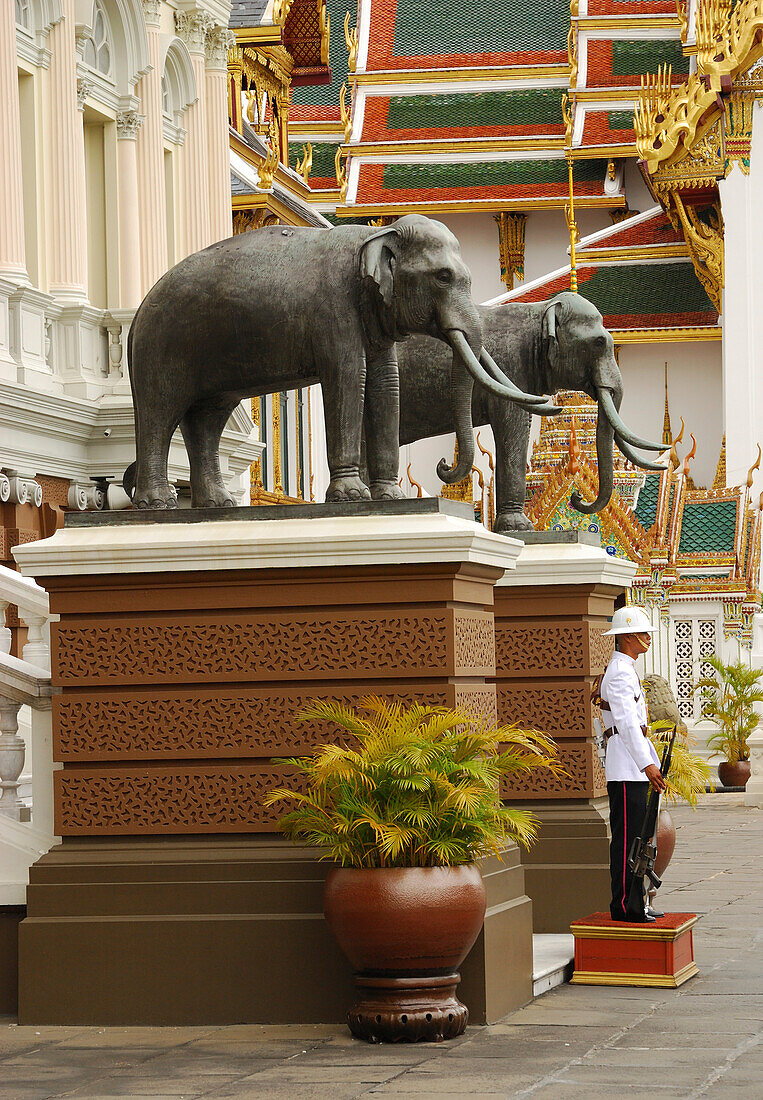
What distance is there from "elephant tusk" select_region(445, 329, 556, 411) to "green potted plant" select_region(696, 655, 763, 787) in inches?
584

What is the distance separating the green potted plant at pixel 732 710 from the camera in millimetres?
22438

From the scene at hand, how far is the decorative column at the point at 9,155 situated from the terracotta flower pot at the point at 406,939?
8.97m

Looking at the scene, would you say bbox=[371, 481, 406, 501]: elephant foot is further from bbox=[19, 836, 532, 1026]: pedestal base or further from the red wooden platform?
the red wooden platform

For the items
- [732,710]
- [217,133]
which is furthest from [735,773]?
[217,133]

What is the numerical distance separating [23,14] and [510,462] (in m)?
7.45

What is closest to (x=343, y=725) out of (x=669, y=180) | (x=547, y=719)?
(x=547, y=719)

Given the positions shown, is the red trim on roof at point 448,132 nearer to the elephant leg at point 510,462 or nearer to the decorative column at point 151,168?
the decorative column at point 151,168

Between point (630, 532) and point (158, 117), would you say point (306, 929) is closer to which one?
point (158, 117)

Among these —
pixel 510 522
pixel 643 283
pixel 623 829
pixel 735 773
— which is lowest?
pixel 735 773

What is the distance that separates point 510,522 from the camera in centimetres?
1074

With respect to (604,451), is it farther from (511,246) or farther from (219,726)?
(511,246)

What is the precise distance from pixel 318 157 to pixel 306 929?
34.9m

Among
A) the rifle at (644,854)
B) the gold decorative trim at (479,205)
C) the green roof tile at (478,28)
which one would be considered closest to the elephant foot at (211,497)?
the rifle at (644,854)

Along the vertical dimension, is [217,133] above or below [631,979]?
above
